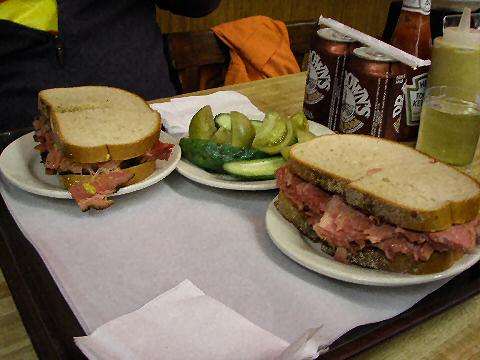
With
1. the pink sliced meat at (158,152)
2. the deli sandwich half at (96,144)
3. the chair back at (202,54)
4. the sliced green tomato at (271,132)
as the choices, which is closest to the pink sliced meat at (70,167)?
the deli sandwich half at (96,144)

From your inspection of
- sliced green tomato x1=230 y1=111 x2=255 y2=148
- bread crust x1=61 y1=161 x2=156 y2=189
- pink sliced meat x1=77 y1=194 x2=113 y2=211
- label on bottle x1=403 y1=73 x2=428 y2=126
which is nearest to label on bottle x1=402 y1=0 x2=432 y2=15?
label on bottle x1=403 y1=73 x2=428 y2=126

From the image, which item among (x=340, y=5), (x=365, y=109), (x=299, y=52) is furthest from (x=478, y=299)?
(x=340, y=5)

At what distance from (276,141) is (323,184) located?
281mm

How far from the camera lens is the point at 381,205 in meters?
0.88

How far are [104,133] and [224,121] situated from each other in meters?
0.31

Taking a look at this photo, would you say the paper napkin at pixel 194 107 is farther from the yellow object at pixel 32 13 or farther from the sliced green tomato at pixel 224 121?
the yellow object at pixel 32 13

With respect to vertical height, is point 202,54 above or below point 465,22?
below

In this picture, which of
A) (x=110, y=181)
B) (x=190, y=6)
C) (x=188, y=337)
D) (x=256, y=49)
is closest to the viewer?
(x=188, y=337)

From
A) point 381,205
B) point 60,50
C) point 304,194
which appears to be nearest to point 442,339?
point 381,205

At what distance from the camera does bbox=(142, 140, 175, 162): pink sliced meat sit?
3.86ft

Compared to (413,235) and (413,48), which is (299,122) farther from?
Result: (413,235)

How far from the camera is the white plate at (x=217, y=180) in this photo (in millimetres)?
1134

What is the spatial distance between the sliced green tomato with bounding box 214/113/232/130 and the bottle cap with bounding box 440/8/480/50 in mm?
565

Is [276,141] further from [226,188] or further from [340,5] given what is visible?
[340,5]
